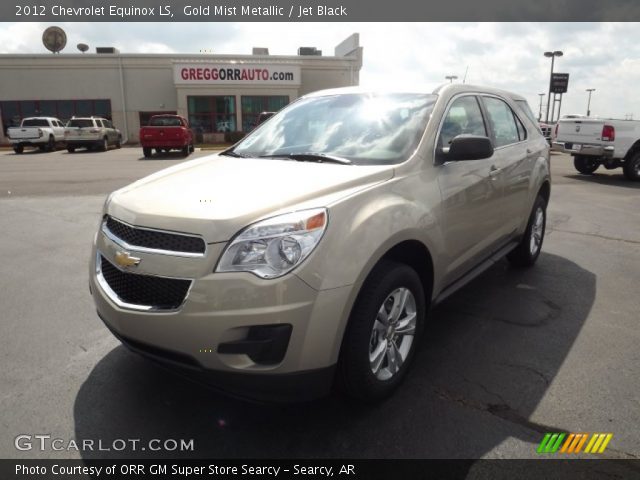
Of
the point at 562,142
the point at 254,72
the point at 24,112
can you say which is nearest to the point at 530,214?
the point at 562,142

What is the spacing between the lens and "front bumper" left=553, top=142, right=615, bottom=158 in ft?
41.8

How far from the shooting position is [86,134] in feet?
80.0

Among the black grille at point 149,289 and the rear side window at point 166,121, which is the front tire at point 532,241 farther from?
the rear side window at point 166,121

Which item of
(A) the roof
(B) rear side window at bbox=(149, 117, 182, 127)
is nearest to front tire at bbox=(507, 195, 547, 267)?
(A) the roof

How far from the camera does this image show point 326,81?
35281 mm

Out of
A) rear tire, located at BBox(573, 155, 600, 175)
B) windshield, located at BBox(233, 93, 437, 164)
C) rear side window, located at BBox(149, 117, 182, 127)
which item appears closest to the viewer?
windshield, located at BBox(233, 93, 437, 164)

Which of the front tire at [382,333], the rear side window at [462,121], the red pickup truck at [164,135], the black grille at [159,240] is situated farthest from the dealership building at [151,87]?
the black grille at [159,240]

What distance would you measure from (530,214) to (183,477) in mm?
4160

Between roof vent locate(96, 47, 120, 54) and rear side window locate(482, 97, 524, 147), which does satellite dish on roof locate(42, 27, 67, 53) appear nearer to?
roof vent locate(96, 47, 120, 54)

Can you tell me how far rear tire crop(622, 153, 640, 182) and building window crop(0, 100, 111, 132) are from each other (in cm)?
3159

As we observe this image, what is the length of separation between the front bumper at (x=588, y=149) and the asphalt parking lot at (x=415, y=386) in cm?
901

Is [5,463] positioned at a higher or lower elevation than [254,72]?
lower

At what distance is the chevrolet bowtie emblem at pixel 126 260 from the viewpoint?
94.2 inches

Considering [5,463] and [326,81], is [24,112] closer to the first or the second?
[326,81]
